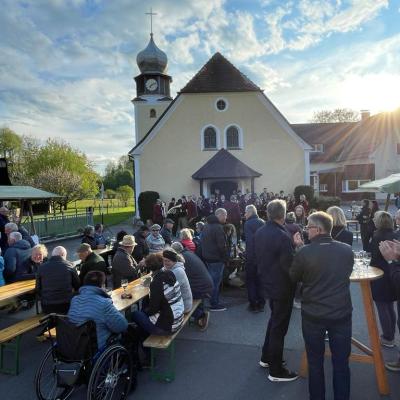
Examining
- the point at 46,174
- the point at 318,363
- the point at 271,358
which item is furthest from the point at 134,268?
the point at 46,174

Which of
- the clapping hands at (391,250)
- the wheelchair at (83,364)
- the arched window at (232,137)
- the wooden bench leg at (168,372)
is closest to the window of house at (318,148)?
the arched window at (232,137)

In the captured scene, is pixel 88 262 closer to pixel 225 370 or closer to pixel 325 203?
pixel 225 370

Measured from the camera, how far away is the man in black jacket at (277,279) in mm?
3867

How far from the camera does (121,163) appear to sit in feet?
275

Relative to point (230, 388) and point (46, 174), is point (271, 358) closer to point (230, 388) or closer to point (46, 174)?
point (230, 388)

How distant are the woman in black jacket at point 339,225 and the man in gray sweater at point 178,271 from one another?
2274mm

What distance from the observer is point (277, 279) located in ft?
12.7

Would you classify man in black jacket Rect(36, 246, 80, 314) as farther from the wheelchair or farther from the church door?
the church door

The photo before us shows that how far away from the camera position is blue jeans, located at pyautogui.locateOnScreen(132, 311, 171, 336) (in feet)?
13.8

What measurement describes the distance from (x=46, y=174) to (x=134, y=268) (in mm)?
39473

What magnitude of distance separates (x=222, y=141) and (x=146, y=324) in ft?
61.1

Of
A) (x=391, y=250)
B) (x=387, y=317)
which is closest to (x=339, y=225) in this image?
(x=391, y=250)

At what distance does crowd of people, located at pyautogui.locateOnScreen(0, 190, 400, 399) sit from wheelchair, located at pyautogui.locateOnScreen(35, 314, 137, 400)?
0.16m

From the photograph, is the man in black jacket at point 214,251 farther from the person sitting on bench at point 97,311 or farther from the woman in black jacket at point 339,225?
the person sitting on bench at point 97,311
